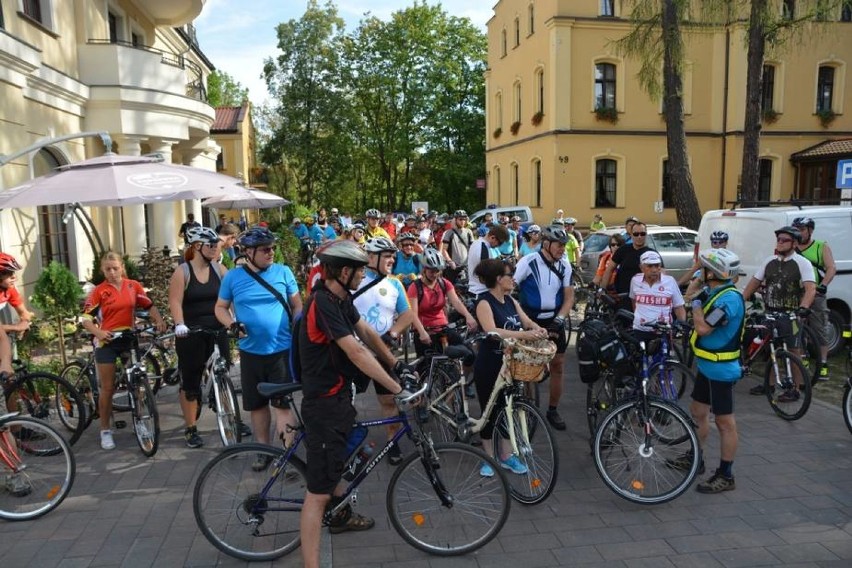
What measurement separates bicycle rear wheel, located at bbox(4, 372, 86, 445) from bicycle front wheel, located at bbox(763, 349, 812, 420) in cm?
668

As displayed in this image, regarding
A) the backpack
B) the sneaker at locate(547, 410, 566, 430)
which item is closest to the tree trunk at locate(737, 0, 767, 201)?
the sneaker at locate(547, 410, 566, 430)

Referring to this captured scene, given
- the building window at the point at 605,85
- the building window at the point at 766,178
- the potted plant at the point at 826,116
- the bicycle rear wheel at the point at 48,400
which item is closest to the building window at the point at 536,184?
the building window at the point at 605,85

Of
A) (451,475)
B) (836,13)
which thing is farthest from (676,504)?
(836,13)

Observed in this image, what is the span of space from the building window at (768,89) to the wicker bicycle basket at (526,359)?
29089 mm

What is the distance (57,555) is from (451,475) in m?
2.53

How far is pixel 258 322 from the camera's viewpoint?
4715mm

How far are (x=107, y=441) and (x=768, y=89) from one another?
31019mm

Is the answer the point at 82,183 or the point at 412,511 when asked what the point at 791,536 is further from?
the point at 82,183

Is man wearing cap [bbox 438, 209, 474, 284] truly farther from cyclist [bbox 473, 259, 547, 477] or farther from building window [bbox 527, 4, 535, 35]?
building window [bbox 527, 4, 535, 35]

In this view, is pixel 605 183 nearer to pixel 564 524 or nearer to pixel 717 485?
pixel 717 485

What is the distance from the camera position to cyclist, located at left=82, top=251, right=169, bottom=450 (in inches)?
215

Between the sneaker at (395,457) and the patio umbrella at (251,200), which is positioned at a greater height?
the patio umbrella at (251,200)

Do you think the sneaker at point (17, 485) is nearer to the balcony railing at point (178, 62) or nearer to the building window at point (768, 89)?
the balcony railing at point (178, 62)

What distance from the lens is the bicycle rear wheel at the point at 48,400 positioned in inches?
204
